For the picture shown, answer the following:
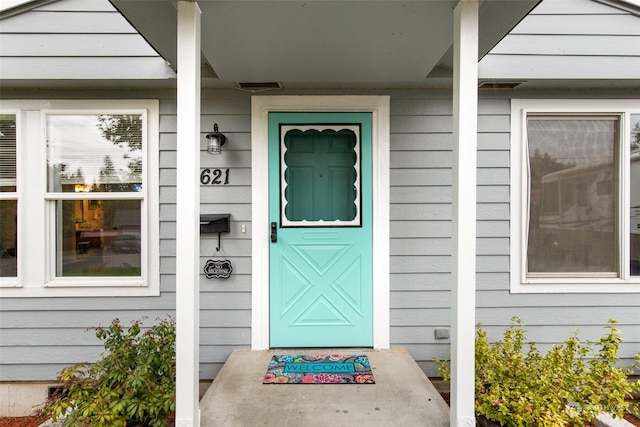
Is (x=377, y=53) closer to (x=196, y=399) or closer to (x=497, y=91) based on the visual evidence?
(x=497, y=91)

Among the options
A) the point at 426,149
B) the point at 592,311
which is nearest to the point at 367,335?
the point at 426,149

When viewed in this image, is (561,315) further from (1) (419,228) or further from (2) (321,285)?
(2) (321,285)

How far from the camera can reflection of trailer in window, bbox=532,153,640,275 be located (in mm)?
2775

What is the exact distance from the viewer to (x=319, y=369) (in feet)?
7.72

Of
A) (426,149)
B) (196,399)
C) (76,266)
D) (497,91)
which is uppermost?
(497,91)

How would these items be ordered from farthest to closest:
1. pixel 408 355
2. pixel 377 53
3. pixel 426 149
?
1. pixel 426 149
2. pixel 408 355
3. pixel 377 53

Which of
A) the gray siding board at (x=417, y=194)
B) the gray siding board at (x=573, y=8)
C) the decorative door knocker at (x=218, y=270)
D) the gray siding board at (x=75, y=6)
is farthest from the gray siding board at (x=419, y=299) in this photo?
the gray siding board at (x=75, y=6)

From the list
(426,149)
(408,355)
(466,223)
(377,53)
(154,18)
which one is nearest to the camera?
(466,223)

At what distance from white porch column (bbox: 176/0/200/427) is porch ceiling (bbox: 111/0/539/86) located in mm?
223

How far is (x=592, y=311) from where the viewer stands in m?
2.73

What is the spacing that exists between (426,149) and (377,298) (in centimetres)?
124

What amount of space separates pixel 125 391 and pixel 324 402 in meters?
1.07

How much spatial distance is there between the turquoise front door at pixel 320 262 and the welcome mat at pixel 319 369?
18 centimetres

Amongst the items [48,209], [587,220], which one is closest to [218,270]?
[48,209]
